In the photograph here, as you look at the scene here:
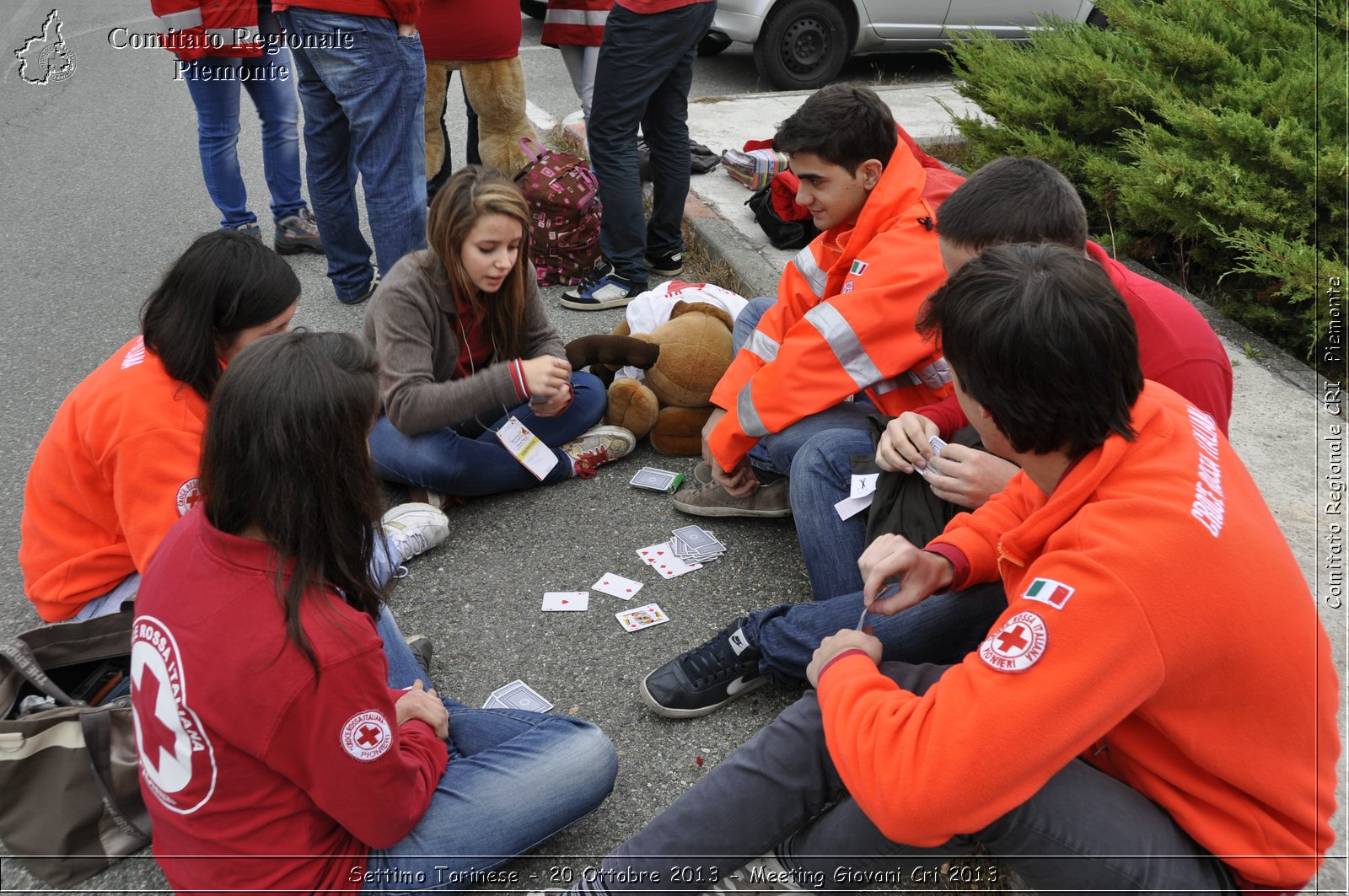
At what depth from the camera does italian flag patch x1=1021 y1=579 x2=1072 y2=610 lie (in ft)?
4.81

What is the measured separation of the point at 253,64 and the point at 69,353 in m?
1.75

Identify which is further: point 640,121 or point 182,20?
point 640,121

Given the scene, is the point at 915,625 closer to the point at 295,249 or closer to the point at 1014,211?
the point at 1014,211

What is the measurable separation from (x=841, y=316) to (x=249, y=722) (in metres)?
1.95

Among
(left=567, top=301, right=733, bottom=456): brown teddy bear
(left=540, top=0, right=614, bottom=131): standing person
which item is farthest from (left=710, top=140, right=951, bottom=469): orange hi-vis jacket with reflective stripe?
(left=540, top=0, right=614, bottom=131): standing person

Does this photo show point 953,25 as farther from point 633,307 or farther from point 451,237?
point 451,237

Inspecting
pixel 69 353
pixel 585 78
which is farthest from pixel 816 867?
pixel 585 78

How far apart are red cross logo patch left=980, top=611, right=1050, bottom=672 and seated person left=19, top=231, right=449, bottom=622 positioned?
170cm

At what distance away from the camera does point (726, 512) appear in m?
3.38

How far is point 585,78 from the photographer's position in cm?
552

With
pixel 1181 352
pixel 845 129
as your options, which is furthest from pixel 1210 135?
pixel 1181 352

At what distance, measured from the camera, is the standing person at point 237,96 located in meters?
4.75

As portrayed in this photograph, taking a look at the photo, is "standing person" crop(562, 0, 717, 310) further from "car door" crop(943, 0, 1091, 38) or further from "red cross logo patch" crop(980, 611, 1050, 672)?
"car door" crop(943, 0, 1091, 38)

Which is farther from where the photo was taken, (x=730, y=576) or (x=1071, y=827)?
(x=730, y=576)
